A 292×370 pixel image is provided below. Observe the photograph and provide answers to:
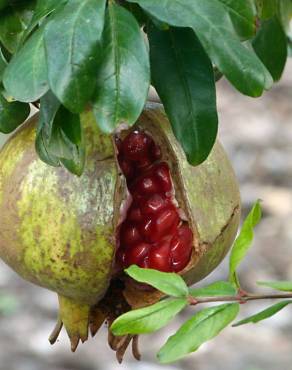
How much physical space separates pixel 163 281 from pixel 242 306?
2.34 metres

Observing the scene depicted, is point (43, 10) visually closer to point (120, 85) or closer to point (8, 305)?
point (120, 85)

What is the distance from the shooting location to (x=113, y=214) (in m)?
1.23

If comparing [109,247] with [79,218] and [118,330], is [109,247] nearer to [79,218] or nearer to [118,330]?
[79,218]

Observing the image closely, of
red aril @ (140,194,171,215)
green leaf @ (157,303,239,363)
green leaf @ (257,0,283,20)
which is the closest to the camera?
green leaf @ (157,303,239,363)

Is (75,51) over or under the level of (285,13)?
over

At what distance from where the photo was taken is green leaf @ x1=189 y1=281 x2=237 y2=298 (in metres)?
1.05

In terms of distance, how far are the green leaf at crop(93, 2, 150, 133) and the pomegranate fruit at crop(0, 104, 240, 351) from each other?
22 cm

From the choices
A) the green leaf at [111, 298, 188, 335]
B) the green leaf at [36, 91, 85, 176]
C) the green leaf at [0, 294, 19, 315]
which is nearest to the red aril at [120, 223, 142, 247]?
the green leaf at [36, 91, 85, 176]

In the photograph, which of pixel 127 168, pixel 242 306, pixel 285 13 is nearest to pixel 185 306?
pixel 127 168

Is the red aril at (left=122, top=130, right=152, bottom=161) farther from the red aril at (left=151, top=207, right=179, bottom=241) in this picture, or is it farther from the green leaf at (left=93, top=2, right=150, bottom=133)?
the green leaf at (left=93, top=2, right=150, bottom=133)

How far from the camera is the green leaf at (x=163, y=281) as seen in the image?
1057mm

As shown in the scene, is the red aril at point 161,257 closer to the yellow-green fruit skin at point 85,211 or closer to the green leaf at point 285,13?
the yellow-green fruit skin at point 85,211

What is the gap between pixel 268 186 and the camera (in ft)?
13.0

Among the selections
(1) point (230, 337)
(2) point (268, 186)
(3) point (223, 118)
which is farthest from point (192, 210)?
(3) point (223, 118)
